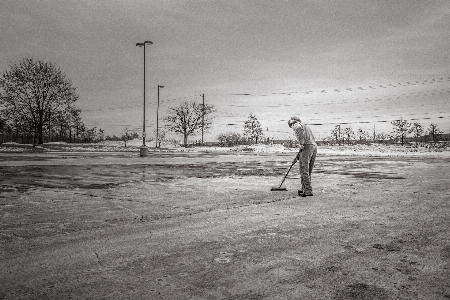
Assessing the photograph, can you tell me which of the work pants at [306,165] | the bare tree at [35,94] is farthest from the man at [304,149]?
the bare tree at [35,94]

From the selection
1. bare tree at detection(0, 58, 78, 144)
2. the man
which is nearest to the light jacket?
the man

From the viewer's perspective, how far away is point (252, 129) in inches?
3415

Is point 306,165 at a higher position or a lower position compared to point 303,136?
lower

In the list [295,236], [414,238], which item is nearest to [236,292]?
[295,236]

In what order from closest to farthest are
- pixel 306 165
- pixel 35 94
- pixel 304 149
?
1. pixel 306 165
2. pixel 304 149
3. pixel 35 94

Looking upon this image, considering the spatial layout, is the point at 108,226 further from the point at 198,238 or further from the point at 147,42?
the point at 147,42

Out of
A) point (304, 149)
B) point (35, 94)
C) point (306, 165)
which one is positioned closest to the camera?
point (306, 165)

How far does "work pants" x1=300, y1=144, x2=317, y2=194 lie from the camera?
25.8ft

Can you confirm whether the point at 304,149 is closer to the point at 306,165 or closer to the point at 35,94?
the point at 306,165

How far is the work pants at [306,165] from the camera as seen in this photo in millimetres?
7879

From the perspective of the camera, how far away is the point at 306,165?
7.98m

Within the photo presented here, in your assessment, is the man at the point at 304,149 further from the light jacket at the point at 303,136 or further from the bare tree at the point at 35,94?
the bare tree at the point at 35,94

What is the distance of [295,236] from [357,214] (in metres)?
1.89

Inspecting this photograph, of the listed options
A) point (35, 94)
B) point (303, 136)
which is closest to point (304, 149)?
point (303, 136)
